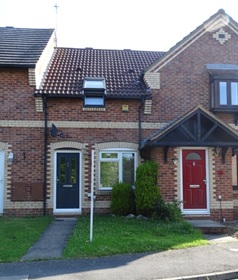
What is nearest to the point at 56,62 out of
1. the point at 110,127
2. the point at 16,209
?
the point at 110,127

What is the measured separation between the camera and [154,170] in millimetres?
12938

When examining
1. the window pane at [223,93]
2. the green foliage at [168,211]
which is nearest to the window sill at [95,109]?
the green foliage at [168,211]

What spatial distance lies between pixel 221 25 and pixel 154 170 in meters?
7.09

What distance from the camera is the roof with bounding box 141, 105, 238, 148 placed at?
1267 cm

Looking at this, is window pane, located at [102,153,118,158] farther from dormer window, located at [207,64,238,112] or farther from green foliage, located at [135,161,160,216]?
dormer window, located at [207,64,238,112]

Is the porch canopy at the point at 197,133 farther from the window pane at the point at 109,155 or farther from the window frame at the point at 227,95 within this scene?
the window pane at the point at 109,155

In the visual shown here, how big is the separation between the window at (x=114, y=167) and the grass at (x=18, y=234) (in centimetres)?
266

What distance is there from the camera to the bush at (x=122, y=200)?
43.9 ft

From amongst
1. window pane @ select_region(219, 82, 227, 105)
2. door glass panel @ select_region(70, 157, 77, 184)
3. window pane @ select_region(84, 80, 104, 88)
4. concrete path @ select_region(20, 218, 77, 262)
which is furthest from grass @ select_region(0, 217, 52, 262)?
window pane @ select_region(219, 82, 227, 105)

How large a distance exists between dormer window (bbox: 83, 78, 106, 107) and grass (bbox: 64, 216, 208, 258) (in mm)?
4751

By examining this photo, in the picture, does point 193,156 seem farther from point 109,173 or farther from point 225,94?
point 109,173

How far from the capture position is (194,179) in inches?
531

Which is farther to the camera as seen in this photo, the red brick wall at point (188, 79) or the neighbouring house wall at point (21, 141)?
the red brick wall at point (188, 79)

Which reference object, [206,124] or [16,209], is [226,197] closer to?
[206,124]
